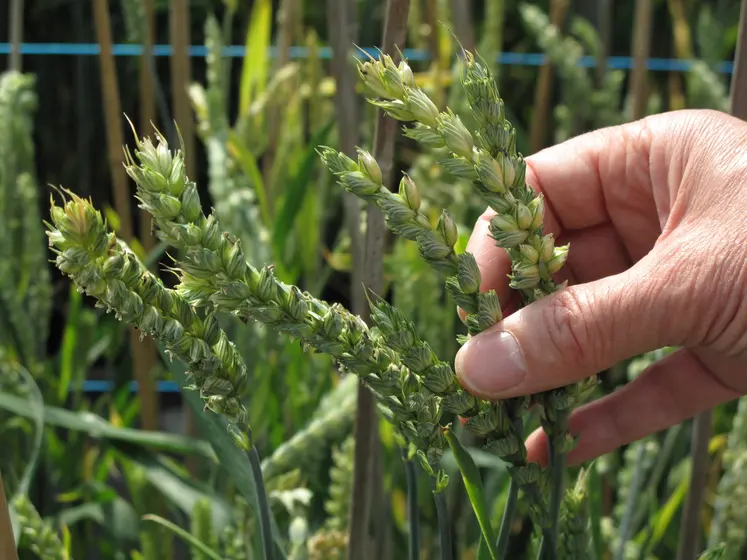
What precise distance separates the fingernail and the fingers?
6.5 inches

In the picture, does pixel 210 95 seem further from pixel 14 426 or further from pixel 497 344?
pixel 497 344

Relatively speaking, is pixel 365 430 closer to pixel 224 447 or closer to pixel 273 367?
pixel 224 447

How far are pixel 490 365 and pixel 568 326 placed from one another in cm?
5

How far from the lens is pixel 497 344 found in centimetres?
39

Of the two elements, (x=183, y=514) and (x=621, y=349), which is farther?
(x=183, y=514)

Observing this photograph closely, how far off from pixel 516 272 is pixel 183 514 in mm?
529

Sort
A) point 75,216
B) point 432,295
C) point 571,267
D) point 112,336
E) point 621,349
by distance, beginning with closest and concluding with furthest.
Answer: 1. point 75,216
2. point 621,349
3. point 571,267
4. point 432,295
5. point 112,336

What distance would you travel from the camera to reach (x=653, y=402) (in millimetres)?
558

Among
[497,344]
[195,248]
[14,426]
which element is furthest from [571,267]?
[14,426]

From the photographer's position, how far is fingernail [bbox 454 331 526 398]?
1.24 ft

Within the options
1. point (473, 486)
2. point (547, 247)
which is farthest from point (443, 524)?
→ point (547, 247)

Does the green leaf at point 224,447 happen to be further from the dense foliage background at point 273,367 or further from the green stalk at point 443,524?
the green stalk at point 443,524

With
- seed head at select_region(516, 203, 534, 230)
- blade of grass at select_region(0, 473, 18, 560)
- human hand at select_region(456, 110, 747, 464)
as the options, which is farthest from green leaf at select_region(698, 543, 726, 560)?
blade of grass at select_region(0, 473, 18, 560)

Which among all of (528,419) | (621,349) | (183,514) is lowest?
(183,514)
